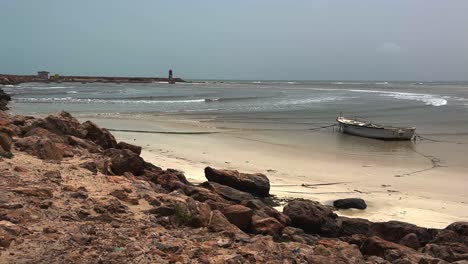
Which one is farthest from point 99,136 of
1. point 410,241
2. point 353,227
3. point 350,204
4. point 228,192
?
point 410,241

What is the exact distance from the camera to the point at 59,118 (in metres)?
11.3

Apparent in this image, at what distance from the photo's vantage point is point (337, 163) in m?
14.6

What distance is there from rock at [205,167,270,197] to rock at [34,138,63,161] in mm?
2712

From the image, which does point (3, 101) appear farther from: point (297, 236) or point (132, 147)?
point (297, 236)

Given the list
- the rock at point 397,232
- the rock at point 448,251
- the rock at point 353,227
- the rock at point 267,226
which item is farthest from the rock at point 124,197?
the rock at point 448,251

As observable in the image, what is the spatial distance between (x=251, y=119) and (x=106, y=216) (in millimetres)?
23795

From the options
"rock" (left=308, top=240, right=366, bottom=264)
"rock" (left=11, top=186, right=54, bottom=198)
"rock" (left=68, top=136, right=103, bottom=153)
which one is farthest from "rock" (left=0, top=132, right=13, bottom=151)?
"rock" (left=308, top=240, right=366, bottom=264)

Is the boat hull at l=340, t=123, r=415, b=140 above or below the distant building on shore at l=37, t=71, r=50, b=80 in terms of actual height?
below

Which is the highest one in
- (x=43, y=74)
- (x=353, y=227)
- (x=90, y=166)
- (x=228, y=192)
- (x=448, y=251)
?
(x=43, y=74)

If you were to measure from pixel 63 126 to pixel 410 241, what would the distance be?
7.58 metres

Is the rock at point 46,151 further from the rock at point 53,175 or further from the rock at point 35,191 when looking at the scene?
the rock at point 35,191

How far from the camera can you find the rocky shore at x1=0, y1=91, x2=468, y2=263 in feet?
16.0

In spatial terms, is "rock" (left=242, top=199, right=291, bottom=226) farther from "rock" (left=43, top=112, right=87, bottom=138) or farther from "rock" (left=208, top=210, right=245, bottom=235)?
"rock" (left=43, top=112, right=87, bottom=138)

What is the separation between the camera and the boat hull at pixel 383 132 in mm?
21203
